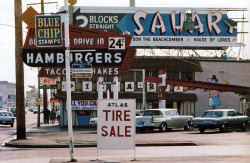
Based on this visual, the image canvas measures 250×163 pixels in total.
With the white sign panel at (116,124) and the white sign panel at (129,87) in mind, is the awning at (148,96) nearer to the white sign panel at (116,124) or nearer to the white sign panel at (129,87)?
the white sign panel at (129,87)

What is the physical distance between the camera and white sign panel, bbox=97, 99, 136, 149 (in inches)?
547

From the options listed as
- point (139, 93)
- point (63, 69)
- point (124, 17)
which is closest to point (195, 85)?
point (139, 93)

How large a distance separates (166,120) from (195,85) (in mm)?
8198

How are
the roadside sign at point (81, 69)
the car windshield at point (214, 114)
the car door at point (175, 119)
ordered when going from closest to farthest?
Result: 1. the roadside sign at point (81, 69)
2. the car windshield at point (214, 114)
3. the car door at point (175, 119)

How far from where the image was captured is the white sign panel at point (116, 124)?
13906 mm

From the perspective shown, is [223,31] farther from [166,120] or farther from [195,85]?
[166,120]

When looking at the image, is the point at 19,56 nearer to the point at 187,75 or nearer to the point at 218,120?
the point at 218,120

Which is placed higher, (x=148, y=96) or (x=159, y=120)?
(x=148, y=96)

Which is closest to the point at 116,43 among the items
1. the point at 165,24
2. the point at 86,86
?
the point at 86,86

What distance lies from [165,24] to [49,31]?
3058 cm

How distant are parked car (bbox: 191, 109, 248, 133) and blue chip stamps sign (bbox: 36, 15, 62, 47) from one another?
14953 mm

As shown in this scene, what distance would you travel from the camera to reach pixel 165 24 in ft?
147

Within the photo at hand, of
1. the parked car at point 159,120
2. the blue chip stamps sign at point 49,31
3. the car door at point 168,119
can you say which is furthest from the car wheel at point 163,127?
the blue chip stamps sign at point 49,31

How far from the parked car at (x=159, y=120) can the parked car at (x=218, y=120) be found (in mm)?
2454
